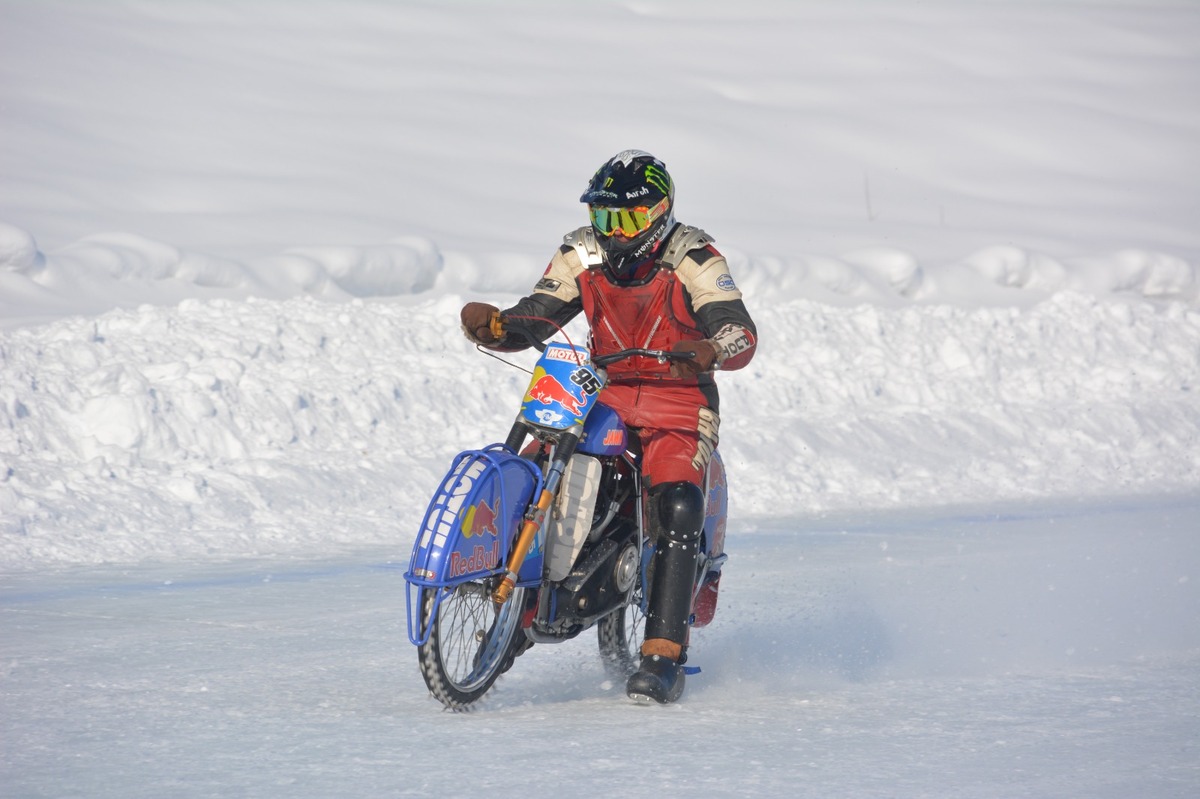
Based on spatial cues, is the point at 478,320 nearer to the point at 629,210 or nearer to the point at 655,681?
the point at 629,210

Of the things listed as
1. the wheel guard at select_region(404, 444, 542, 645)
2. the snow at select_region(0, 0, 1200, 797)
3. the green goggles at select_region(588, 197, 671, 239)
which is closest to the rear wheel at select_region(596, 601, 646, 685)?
the snow at select_region(0, 0, 1200, 797)

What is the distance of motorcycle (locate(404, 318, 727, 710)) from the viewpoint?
4.41 meters

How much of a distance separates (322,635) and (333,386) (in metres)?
4.92

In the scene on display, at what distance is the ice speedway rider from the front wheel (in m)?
0.47

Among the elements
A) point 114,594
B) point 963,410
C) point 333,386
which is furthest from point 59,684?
point 963,410

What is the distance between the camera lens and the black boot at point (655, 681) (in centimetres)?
478

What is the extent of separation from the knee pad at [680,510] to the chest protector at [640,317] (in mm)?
405

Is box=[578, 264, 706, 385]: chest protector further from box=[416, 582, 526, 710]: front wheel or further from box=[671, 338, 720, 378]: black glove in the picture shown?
box=[416, 582, 526, 710]: front wheel

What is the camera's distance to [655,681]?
4.79 meters

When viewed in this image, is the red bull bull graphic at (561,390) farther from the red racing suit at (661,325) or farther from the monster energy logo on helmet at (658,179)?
the monster energy logo on helmet at (658,179)

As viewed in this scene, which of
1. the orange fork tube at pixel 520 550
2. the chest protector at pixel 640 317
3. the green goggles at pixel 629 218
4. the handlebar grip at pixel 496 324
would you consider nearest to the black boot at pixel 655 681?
the orange fork tube at pixel 520 550

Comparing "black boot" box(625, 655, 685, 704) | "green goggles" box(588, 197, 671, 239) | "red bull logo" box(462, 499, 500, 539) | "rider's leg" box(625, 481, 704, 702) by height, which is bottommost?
"black boot" box(625, 655, 685, 704)

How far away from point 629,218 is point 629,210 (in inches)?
1.1

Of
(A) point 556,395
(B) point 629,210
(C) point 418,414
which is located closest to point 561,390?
(A) point 556,395
